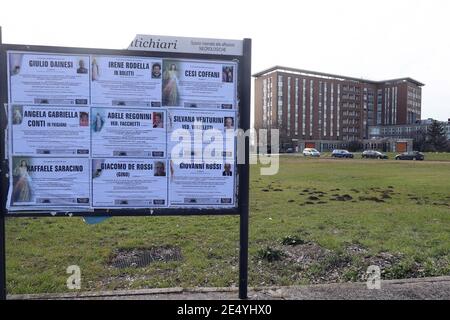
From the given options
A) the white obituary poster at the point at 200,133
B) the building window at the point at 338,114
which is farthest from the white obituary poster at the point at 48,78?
the building window at the point at 338,114

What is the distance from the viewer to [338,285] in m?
4.52

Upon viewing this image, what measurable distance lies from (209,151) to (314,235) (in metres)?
3.71

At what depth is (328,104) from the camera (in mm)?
123562

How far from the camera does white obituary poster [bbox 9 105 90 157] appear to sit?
12.6 ft

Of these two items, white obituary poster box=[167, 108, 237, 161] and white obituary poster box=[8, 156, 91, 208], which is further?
white obituary poster box=[167, 108, 237, 161]

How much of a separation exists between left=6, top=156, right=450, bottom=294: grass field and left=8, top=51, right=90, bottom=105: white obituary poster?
2.33 m

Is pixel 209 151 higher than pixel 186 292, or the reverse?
pixel 209 151

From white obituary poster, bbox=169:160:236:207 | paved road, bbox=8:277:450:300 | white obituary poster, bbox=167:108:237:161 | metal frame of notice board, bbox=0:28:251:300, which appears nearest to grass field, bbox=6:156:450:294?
paved road, bbox=8:277:450:300

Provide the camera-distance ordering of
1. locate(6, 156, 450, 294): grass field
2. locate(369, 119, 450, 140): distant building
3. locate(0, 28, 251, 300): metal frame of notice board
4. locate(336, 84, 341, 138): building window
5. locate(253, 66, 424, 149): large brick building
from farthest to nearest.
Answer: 1. locate(336, 84, 341, 138): building window
2. locate(253, 66, 424, 149): large brick building
3. locate(369, 119, 450, 140): distant building
4. locate(6, 156, 450, 294): grass field
5. locate(0, 28, 251, 300): metal frame of notice board

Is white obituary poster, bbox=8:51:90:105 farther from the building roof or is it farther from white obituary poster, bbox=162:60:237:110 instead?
the building roof

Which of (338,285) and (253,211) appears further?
(253,211)

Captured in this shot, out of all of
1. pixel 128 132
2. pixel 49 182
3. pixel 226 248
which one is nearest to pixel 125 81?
pixel 128 132

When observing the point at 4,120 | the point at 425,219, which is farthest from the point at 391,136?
the point at 4,120

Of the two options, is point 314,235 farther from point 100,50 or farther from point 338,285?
point 100,50
